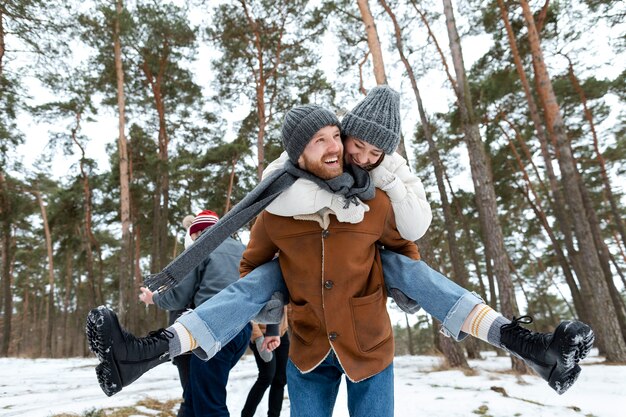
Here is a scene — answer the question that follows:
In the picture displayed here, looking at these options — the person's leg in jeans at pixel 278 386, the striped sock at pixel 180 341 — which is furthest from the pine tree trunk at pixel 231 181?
the striped sock at pixel 180 341

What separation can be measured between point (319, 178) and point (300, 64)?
40.3ft

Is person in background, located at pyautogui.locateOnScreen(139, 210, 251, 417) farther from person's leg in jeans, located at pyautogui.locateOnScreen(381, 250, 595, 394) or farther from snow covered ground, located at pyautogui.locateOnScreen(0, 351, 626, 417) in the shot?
snow covered ground, located at pyautogui.locateOnScreen(0, 351, 626, 417)

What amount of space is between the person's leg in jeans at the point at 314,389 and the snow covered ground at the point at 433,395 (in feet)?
8.10

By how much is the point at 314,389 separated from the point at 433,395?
360 centimetres

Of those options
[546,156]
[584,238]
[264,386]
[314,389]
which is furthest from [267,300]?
[546,156]

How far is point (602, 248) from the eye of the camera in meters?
13.8

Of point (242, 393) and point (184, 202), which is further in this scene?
point (184, 202)

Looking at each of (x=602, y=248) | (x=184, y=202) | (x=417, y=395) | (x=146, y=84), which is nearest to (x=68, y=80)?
(x=146, y=84)

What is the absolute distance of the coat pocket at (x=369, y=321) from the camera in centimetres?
172

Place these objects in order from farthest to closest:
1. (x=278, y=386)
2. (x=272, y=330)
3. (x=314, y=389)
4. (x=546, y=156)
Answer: (x=546, y=156)
(x=278, y=386)
(x=272, y=330)
(x=314, y=389)

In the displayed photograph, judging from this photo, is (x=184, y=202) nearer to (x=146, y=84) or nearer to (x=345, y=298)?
(x=146, y=84)

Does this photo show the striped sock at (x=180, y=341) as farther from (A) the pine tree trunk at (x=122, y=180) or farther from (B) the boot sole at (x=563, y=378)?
(A) the pine tree trunk at (x=122, y=180)

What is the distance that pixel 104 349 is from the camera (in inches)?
55.4

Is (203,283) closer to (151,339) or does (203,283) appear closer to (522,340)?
(151,339)
